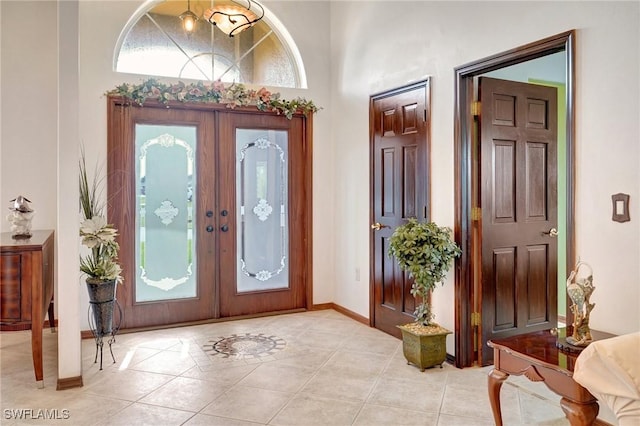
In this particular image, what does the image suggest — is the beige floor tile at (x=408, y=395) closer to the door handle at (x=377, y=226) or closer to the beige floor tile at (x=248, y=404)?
the beige floor tile at (x=248, y=404)

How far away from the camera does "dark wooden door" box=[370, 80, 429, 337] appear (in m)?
3.78

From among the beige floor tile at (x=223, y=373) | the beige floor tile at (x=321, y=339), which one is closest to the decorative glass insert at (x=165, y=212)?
the beige floor tile at (x=321, y=339)

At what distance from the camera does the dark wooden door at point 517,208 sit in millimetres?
3430

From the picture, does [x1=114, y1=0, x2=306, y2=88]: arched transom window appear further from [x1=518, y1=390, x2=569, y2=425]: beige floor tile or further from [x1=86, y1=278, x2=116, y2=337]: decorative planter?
[x1=518, y1=390, x2=569, y2=425]: beige floor tile

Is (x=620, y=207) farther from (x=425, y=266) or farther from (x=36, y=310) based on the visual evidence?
(x=36, y=310)

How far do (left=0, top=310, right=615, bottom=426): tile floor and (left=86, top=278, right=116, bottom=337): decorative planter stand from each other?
0.27m

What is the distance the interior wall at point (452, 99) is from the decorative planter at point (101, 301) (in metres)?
2.27

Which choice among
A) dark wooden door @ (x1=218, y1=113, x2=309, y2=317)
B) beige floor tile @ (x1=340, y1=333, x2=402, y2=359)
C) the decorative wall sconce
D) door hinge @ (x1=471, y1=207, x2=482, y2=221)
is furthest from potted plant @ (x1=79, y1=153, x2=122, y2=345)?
the decorative wall sconce

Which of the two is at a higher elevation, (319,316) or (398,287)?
(398,287)

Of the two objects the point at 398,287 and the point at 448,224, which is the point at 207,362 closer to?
the point at 398,287

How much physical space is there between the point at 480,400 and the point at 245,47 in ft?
12.7

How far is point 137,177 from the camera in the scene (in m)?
4.31

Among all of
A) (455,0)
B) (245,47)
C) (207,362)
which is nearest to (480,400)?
(207,362)

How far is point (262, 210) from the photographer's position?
4.86 metres
